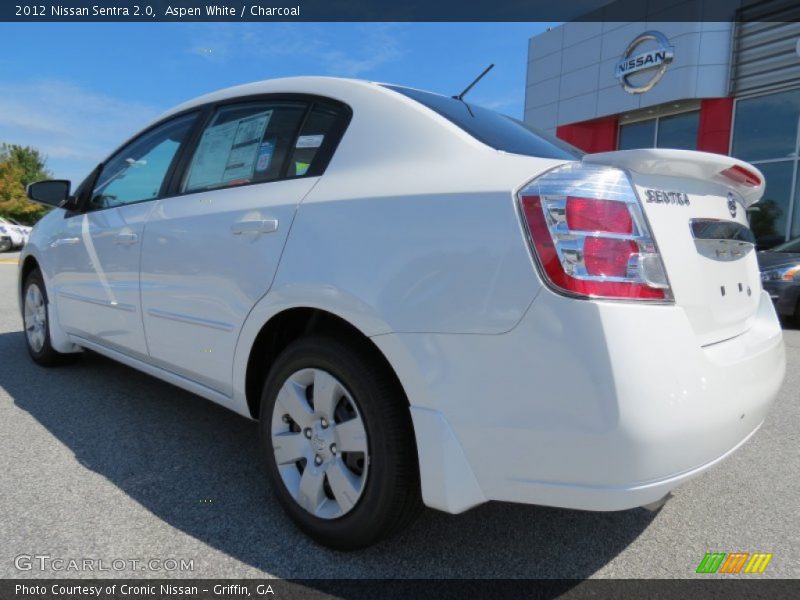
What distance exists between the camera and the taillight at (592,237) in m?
1.45

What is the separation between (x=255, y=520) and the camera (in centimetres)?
212

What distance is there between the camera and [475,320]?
1531 mm

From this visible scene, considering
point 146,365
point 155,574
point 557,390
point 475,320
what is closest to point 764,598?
point 557,390

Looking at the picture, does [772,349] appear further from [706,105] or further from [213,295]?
[706,105]

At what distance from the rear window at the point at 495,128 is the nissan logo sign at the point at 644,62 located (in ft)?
47.6

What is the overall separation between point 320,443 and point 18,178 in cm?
5049

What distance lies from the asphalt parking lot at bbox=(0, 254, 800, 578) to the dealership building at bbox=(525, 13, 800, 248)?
32.6ft

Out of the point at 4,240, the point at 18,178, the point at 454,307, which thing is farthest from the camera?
A: the point at 18,178

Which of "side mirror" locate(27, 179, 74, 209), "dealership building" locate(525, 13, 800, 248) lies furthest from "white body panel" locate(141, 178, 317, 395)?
"dealership building" locate(525, 13, 800, 248)

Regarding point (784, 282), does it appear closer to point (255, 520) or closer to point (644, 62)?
point (255, 520)

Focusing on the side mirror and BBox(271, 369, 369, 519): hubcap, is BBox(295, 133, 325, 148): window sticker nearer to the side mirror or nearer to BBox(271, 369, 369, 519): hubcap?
BBox(271, 369, 369, 519): hubcap

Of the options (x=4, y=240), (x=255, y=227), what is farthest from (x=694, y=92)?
(x=4, y=240)

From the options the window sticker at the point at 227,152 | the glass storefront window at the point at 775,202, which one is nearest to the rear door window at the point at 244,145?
the window sticker at the point at 227,152

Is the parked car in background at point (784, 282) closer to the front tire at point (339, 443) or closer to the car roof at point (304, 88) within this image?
the car roof at point (304, 88)
